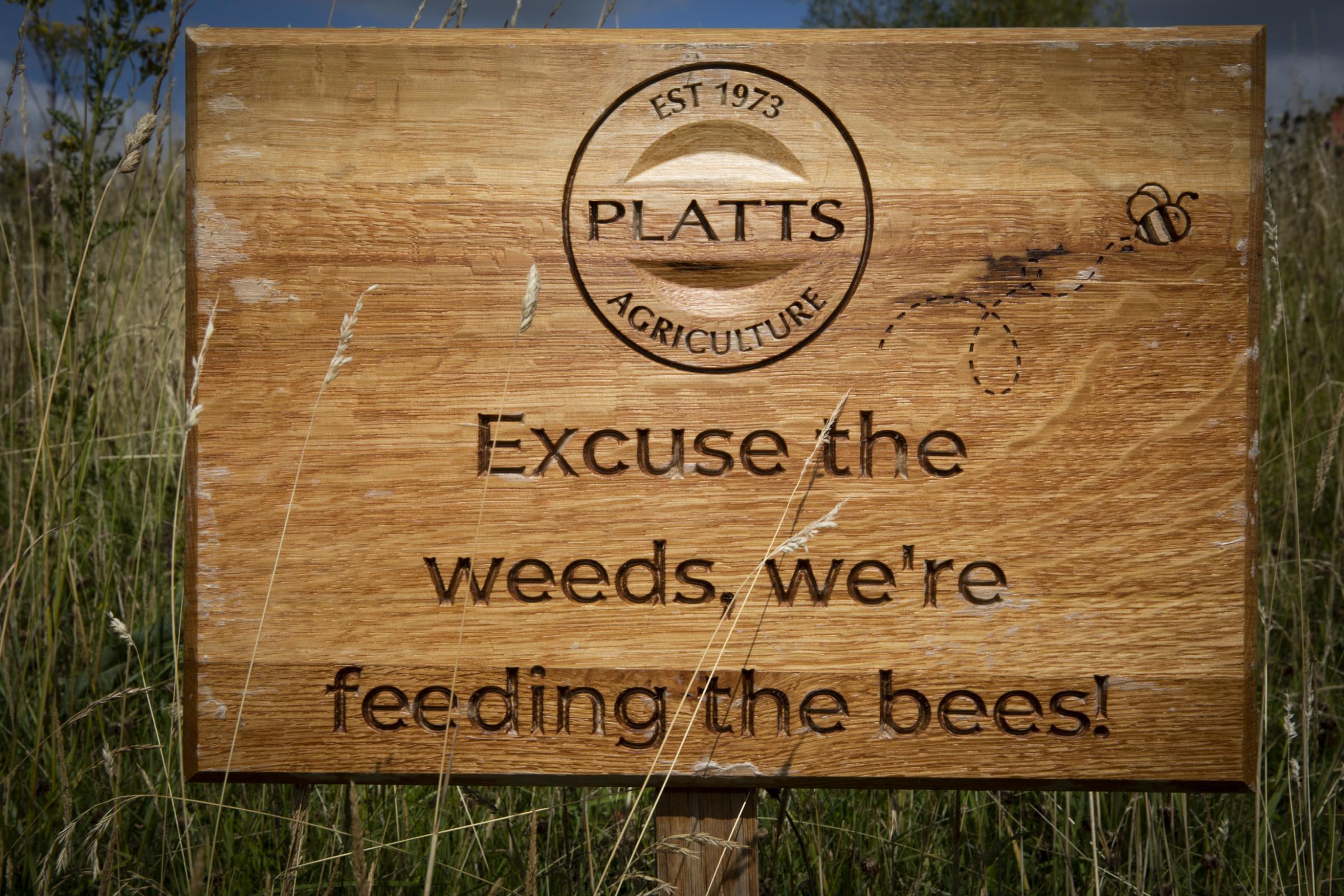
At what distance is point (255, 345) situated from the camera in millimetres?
1144

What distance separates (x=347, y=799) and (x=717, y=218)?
1.07 m

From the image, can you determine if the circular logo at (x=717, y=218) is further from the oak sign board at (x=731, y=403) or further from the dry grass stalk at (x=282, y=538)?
the dry grass stalk at (x=282, y=538)

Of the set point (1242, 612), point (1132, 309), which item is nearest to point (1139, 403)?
point (1132, 309)

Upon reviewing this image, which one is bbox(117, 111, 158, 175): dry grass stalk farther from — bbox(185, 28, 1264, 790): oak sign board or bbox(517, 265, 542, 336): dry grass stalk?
bbox(517, 265, 542, 336): dry grass stalk

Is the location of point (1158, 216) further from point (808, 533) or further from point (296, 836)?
point (296, 836)

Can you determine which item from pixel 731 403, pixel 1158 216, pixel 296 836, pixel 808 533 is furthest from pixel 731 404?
pixel 296 836

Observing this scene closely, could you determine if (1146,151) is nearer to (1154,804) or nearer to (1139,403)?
(1139,403)

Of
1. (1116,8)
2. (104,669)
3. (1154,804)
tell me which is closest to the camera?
(1154,804)

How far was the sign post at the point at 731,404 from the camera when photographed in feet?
3.68

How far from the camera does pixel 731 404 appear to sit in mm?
1132

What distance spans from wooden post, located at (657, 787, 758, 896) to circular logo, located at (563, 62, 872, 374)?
569mm

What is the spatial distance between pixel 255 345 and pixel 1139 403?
108 cm

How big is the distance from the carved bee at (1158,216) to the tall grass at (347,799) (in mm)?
497

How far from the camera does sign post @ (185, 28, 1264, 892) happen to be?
1.12 meters
